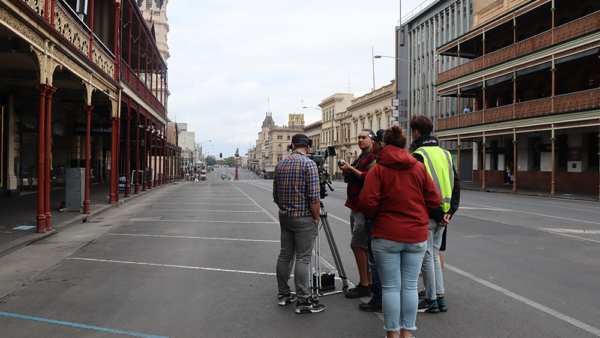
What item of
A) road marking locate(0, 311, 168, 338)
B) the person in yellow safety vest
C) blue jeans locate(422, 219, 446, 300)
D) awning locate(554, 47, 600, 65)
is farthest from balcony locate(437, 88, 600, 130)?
road marking locate(0, 311, 168, 338)

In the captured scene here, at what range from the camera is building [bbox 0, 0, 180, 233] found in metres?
9.17

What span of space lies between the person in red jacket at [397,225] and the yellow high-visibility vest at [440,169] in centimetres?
83

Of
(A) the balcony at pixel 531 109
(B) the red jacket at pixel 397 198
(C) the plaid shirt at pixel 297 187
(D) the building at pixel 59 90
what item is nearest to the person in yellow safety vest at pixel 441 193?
(B) the red jacket at pixel 397 198

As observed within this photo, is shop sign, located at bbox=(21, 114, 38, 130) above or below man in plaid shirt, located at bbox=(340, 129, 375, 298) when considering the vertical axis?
above

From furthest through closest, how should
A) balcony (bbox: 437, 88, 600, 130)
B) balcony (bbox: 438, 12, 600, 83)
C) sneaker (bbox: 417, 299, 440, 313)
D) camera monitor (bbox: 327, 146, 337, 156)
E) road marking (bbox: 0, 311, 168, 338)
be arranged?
1. balcony (bbox: 437, 88, 600, 130)
2. balcony (bbox: 438, 12, 600, 83)
3. camera monitor (bbox: 327, 146, 337, 156)
4. sneaker (bbox: 417, 299, 440, 313)
5. road marking (bbox: 0, 311, 168, 338)

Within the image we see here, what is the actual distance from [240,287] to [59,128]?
1899 centimetres

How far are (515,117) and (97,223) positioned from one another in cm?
2369

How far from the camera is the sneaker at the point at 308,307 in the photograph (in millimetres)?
4504

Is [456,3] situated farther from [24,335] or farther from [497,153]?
[24,335]

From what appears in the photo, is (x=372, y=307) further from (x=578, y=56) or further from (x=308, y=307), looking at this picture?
(x=578, y=56)

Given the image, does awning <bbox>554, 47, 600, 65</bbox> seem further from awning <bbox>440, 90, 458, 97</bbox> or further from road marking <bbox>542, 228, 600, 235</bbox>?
road marking <bbox>542, 228, 600, 235</bbox>

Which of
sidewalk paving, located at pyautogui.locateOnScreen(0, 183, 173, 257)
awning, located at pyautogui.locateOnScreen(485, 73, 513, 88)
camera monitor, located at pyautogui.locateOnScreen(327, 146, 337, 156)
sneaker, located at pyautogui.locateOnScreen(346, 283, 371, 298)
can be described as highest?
awning, located at pyautogui.locateOnScreen(485, 73, 513, 88)

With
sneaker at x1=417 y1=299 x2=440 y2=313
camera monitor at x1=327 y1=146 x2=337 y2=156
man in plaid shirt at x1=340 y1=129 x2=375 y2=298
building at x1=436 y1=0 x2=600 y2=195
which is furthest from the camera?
building at x1=436 y1=0 x2=600 y2=195

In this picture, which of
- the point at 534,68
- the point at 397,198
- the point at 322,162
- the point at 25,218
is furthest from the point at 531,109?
the point at 397,198
